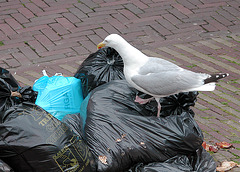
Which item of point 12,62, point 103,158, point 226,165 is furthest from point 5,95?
point 226,165

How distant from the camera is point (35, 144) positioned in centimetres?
219

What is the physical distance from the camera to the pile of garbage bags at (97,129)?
2.22 m

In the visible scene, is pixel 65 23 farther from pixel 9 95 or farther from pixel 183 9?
pixel 9 95

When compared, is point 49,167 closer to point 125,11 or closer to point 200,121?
point 200,121

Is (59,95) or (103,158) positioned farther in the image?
(59,95)

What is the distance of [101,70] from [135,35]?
1.69 m

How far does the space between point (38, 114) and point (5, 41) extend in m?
2.52

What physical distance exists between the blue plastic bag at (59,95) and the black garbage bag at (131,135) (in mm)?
473

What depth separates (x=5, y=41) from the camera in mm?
4598

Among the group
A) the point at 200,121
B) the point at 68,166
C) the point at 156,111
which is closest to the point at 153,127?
the point at 156,111

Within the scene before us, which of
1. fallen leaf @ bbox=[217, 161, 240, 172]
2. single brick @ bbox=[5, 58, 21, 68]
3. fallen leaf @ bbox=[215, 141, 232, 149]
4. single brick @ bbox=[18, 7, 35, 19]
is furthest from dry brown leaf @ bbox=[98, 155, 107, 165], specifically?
single brick @ bbox=[18, 7, 35, 19]

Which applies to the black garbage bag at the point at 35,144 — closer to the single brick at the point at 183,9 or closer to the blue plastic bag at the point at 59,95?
the blue plastic bag at the point at 59,95

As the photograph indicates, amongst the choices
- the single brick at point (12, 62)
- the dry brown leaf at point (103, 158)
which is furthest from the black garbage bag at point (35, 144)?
the single brick at point (12, 62)

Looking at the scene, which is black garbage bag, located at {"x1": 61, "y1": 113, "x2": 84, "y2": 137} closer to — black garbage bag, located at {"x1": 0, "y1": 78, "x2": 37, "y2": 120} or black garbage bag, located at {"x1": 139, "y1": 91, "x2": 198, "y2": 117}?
black garbage bag, located at {"x1": 0, "y1": 78, "x2": 37, "y2": 120}
